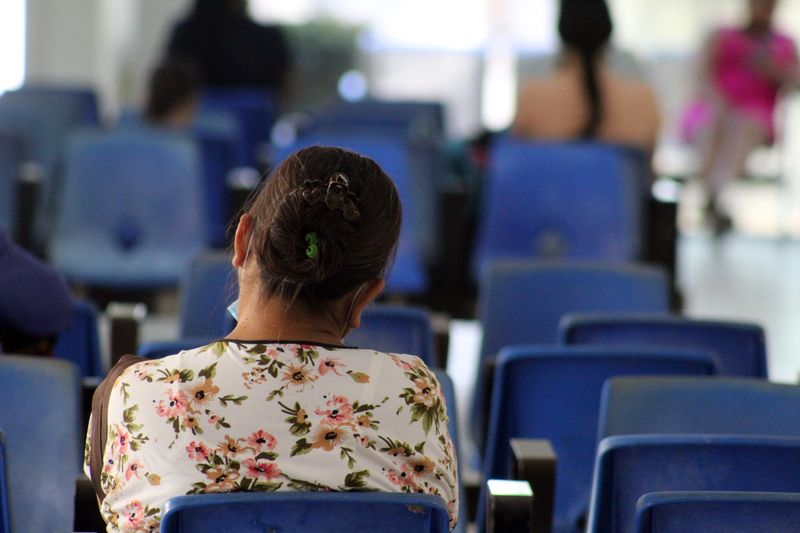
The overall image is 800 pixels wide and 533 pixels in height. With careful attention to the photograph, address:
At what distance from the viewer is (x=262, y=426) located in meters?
1.60

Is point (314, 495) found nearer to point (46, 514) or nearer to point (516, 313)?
point (46, 514)

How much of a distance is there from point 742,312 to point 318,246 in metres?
4.98

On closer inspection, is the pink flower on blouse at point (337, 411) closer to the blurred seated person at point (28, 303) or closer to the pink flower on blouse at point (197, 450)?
the pink flower on blouse at point (197, 450)

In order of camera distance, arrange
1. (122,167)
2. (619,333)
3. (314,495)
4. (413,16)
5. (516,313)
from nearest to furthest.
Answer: (314,495) < (619,333) < (516,313) < (122,167) < (413,16)

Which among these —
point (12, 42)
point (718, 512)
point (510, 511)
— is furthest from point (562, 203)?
point (12, 42)

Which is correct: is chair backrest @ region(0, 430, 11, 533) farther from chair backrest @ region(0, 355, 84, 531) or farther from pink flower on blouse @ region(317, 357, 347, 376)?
pink flower on blouse @ region(317, 357, 347, 376)

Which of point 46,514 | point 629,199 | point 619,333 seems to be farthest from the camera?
point 629,199

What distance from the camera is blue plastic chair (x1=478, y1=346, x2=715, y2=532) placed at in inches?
98.4

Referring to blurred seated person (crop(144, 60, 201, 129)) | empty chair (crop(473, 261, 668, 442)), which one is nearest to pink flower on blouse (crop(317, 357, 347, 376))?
empty chair (crop(473, 261, 668, 442))

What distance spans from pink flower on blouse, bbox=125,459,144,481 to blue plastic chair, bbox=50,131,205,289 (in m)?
3.32

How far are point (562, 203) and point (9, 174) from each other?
209cm

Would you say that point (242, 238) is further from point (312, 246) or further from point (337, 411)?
point (337, 411)

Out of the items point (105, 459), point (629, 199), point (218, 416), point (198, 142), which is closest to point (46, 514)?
point (105, 459)

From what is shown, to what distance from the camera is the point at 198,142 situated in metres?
5.44
